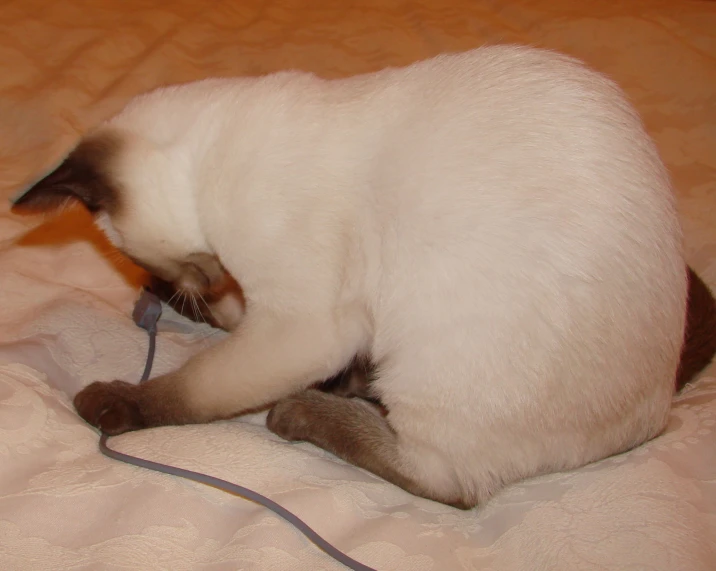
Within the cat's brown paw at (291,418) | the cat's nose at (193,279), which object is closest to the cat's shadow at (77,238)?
the cat's nose at (193,279)

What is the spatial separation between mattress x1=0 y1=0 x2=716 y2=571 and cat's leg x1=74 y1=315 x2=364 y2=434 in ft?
0.15

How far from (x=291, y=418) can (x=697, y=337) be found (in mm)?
825

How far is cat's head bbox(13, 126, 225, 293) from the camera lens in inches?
48.1

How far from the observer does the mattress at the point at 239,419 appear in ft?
3.27

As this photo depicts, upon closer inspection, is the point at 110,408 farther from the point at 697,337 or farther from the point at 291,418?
the point at 697,337

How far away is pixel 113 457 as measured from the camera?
1.12 meters

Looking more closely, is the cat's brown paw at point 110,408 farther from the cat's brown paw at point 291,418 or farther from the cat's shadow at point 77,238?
the cat's shadow at point 77,238

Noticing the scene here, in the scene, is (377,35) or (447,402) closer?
(447,402)

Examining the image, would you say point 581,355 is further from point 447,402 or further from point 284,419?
point 284,419

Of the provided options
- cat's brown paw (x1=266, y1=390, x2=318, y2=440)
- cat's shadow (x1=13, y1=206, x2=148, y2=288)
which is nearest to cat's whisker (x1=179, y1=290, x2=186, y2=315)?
cat's shadow (x1=13, y1=206, x2=148, y2=288)

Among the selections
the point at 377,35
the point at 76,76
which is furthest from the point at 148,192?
the point at 377,35

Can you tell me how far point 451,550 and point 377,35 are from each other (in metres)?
1.89

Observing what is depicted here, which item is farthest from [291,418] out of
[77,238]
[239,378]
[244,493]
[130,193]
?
[77,238]

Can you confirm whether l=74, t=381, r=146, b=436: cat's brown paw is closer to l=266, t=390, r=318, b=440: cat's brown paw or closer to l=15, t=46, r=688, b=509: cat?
l=15, t=46, r=688, b=509: cat
